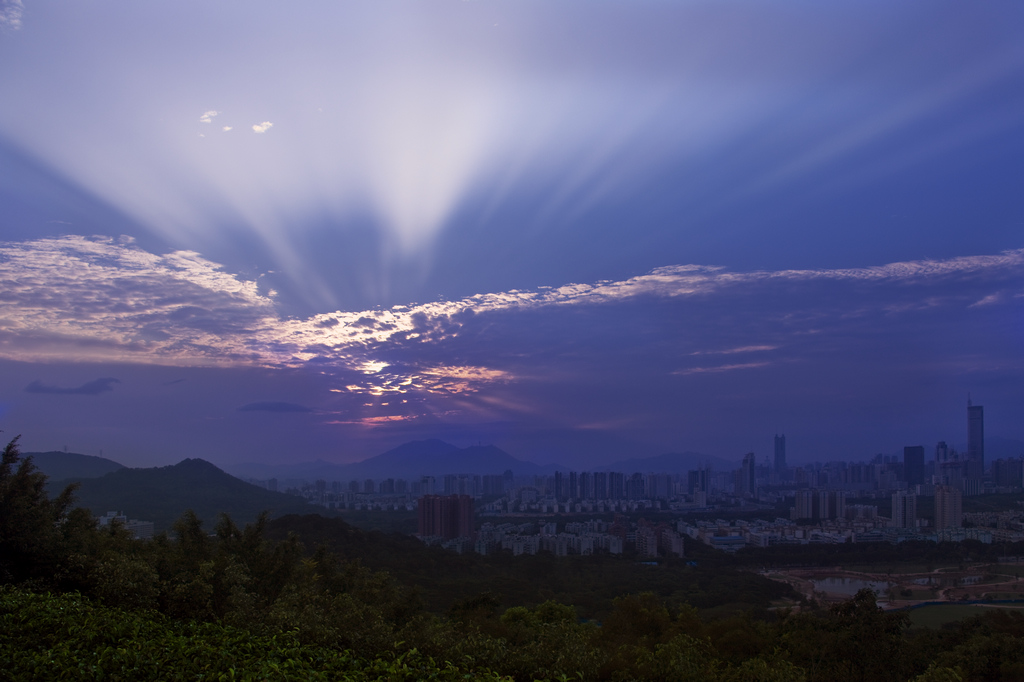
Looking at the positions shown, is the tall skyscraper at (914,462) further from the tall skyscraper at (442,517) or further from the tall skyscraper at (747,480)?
the tall skyscraper at (442,517)

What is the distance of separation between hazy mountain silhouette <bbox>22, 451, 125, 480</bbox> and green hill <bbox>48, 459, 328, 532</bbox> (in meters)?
3.87

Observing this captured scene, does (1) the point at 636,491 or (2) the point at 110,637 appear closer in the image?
(2) the point at 110,637

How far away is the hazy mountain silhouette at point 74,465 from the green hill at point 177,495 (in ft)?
12.7

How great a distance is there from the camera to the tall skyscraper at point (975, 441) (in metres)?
82.9

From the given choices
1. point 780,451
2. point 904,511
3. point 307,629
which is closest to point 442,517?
point 904,511

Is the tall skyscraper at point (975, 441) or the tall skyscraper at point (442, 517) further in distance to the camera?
the tall skyscraper at point (975, 441)

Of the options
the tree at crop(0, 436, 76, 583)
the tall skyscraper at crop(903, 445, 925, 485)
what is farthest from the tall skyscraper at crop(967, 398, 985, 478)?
the tree at crop(0, 436, 76, 583)

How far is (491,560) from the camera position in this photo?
36094mm

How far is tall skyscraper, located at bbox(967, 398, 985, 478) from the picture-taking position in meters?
82.9

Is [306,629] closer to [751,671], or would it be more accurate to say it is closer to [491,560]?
[751,671]

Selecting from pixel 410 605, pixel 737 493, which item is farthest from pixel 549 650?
pixel 737 493

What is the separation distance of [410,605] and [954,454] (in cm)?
10971

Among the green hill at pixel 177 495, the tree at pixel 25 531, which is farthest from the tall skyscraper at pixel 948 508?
the tree at pixel 25 531

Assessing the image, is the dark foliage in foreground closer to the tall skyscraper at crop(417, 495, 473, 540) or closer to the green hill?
the green hill
